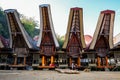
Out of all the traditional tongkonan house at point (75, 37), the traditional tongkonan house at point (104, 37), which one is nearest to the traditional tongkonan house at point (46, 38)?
the traditional tongkonan house at point (75, 37)

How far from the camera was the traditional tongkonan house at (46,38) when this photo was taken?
24.8m

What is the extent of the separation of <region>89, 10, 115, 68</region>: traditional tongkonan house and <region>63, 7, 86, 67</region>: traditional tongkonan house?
161 cm

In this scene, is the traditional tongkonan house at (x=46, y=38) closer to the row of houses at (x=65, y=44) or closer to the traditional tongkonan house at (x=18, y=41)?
the row of houses at (x=65, y=44)

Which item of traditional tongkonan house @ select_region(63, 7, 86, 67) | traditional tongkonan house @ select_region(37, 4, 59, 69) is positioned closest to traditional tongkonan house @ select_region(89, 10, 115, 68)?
traditional tongkonan house @ select_region(63, 7, 86, 67)

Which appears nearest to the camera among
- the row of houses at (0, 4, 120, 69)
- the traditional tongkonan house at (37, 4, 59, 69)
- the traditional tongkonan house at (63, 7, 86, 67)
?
the traditional tongkonan house at (63, 7, 86, 67)

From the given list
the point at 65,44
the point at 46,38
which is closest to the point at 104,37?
the point at 65,44

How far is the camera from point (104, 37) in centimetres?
2631

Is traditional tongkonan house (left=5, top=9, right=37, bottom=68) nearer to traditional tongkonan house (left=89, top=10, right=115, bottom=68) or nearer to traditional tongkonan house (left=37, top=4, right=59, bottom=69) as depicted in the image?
traditional tongkonan house (left=37, top=4, right=59, bottom=69)

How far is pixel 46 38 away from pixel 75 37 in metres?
3.81

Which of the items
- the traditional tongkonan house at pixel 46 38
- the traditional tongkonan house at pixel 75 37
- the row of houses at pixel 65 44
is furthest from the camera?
Answer: the row of houses at pixel 65 44

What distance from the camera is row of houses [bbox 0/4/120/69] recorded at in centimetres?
2505

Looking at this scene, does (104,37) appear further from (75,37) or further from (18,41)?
(18,41)

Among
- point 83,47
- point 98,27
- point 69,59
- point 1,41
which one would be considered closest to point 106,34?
point 98,27

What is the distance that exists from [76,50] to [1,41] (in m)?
10.0
